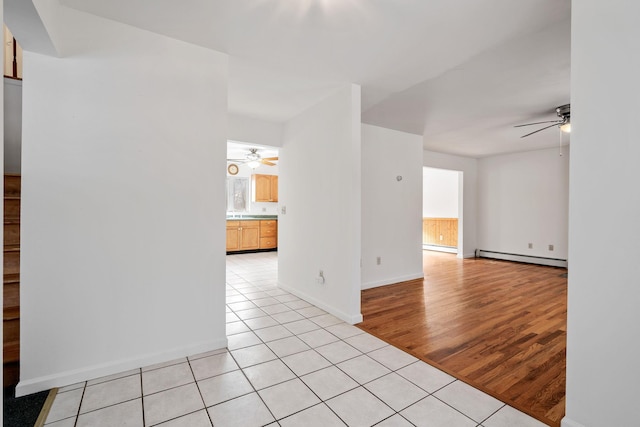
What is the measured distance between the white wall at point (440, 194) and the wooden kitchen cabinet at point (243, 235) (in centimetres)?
473

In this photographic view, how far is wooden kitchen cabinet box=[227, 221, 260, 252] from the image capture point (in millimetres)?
7375

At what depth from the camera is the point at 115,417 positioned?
5.48ft

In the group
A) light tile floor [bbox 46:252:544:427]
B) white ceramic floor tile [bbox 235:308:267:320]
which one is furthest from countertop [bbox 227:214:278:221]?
light tile floor [bbox 46:252:544:427]

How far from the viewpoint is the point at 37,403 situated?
5.81 feet

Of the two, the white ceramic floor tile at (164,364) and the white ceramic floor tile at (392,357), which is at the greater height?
the white ceramic floor tile at (164,364)

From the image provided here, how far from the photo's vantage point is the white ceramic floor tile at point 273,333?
270 centimetres

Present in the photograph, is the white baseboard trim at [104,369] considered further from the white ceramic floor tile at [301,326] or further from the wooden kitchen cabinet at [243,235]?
the wooden kitchen cabinet at [243,235]

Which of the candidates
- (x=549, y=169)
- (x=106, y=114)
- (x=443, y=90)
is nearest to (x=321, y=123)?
(x=443, y=90)

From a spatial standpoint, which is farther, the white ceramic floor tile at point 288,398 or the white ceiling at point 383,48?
the white ceiling at point 383,48

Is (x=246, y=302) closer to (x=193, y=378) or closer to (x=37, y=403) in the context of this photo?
(x=193, y=378)

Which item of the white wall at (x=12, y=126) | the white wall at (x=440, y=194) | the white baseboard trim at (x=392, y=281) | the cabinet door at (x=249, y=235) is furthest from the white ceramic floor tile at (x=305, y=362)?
the white wall at (x=440, y=194)

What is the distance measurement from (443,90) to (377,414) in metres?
3.16

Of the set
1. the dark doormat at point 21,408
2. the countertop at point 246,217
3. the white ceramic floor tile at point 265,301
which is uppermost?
the countertop at point 246,217

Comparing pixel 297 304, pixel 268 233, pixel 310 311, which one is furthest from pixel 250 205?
pixel 310 311
